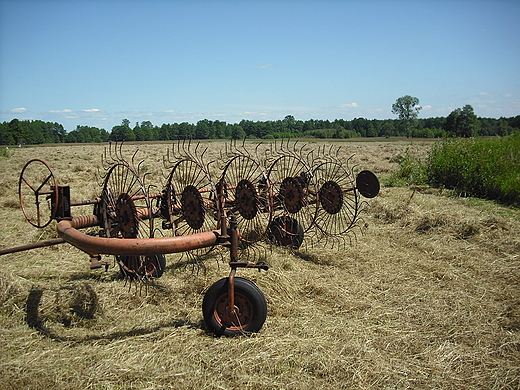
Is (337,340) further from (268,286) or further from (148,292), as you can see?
(148,292)

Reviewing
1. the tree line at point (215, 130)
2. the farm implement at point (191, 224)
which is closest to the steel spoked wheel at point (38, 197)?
the farm implement at point (191, 224)

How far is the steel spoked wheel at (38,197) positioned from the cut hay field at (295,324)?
1.02m

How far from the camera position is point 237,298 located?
392 centimetres

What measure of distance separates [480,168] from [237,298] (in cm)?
1126

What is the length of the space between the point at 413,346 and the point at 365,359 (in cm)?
68

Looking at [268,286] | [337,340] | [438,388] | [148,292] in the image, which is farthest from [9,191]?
[438,388]

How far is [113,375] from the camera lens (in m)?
3.22

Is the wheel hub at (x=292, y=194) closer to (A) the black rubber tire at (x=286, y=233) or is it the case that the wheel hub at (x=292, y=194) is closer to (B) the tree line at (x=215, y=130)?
(A) the black rubber tire at (x=286, y=233)

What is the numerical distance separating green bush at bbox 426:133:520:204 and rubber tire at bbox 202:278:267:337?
1009 cm

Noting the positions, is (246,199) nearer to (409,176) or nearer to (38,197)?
(38,197)

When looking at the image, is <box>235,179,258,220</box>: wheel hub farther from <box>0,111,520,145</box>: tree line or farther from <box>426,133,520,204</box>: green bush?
<box>0,111,520,145</box>: tree line

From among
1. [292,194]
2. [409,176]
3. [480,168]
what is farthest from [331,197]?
[409,176]

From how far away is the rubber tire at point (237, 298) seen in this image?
3.84m

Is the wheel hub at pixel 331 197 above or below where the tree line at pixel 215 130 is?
below
